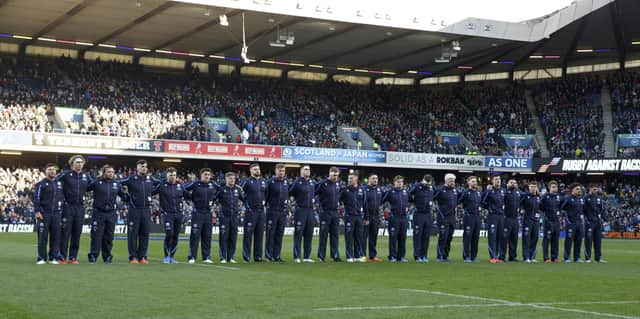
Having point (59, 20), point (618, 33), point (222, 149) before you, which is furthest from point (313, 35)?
point (618, 33)

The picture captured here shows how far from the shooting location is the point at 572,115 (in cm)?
5556

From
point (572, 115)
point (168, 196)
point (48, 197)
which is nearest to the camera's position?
point (48, 197)

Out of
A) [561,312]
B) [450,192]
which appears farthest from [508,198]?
[561,312]

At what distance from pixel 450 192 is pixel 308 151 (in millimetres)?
29117

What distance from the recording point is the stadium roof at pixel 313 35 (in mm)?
40250

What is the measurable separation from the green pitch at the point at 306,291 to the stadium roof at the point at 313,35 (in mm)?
24100

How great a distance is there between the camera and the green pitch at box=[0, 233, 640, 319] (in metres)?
9.41

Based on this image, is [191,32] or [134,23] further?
[191,32]

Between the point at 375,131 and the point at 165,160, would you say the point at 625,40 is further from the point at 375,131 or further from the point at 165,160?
the point at 165,160

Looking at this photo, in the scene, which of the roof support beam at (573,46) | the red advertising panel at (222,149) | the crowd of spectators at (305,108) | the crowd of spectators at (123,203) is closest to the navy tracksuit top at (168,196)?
the crowd of spectators at (123,203)

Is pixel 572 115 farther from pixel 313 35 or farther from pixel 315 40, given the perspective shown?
pixel 313 35

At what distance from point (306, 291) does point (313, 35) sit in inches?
1364

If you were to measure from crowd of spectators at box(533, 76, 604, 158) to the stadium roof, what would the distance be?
1.96 metres

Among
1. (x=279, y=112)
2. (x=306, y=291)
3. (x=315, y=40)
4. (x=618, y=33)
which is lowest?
(x=306, y=291)
